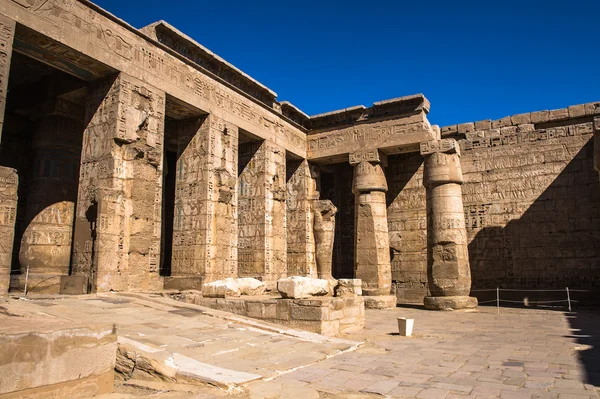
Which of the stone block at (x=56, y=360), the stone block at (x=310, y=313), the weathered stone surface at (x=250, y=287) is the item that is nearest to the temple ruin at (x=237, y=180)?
the weathered stone surface at (x=250, y=287)

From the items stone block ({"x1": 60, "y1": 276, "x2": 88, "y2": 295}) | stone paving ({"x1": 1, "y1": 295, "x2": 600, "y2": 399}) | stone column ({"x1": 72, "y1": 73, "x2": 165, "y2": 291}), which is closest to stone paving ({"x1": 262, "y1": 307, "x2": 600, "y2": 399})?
stone paving ({"x1": 1, "y1": 295, "x2": 600, "y2": 399})

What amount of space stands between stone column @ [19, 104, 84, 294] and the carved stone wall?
8.41ft

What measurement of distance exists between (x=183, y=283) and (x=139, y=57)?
543cm

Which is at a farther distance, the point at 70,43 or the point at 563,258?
the point at 563,258

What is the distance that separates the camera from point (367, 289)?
14.1 meters

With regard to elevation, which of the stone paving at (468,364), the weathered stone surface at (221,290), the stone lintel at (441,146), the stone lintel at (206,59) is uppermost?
the stone lintel at (206,59)

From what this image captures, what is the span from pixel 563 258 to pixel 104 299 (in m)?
12.7

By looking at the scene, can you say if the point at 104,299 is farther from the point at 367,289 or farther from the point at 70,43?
the point at 367,289

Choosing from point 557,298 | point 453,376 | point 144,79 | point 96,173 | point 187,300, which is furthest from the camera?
point 557,298

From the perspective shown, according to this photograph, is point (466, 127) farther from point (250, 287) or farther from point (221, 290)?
point (221, 290)

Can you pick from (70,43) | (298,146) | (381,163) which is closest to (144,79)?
(70,43)

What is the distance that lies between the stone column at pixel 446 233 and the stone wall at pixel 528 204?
202 centimetres

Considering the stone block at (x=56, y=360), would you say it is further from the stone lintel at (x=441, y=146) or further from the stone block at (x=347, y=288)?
the stone lintel at (x=441, y=146)

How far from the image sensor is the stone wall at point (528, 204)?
1377 centimetres
